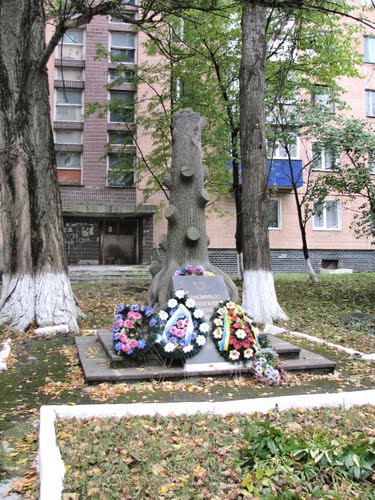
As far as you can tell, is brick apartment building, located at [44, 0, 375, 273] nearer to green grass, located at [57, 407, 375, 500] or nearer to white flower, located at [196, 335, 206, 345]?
white flower, located at [196, 335, 206, 345]

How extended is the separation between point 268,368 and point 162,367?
123 centimetres

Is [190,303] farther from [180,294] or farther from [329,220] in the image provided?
[329,220]

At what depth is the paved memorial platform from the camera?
5.50 m

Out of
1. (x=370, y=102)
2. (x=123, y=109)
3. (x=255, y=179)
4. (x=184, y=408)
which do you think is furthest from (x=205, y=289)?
(x=370, y=102)

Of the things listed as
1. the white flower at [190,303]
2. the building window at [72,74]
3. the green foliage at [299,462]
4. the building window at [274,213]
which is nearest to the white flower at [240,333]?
the white flower at [190,303]

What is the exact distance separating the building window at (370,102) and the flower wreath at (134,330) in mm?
23995

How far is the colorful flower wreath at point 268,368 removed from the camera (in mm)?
5469

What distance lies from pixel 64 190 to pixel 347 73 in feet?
44.1

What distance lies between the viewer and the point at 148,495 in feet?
9.59

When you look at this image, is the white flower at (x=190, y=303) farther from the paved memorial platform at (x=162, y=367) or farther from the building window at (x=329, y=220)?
the building window at (x=329, y=220)

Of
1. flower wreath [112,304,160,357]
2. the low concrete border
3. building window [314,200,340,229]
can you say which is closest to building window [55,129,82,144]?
building window [314,200,340,229]

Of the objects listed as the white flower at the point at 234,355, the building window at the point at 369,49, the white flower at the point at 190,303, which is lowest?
the white flower at the point at 234,355

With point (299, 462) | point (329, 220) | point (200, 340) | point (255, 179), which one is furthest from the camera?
point (329, 220)

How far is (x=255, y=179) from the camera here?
1002 centimetres
